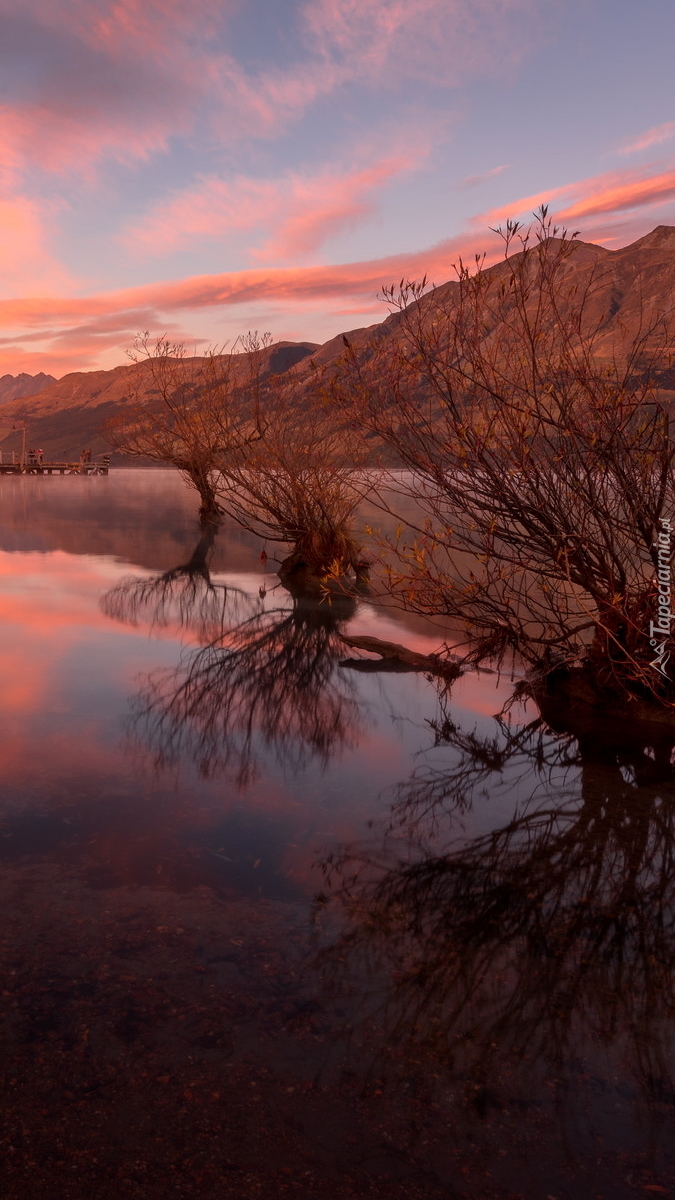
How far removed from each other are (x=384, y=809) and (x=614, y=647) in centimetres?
383

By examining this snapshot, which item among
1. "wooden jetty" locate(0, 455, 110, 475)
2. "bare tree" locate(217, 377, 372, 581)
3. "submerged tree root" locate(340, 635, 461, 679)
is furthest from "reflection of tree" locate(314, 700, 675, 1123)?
"wooden jetty" locate(0, 455, 110, 475)

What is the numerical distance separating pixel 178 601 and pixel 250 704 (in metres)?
7.32

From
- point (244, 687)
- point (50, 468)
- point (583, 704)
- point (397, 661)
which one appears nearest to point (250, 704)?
point (244, 687)

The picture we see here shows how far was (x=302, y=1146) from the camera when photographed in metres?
3.47

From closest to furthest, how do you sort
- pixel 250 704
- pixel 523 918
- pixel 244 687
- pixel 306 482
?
pixel 523 918 → pixel 250 704 → pixel 244 687 → pixel 306 482

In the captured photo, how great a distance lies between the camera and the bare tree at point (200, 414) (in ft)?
77.3

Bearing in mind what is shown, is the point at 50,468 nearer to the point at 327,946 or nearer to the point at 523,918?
the point at 523,918

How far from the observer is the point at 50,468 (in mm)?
76625

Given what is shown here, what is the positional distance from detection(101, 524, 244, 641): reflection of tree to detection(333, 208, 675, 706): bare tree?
18.1ft

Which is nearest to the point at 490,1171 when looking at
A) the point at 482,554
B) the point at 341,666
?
the point at 482,554

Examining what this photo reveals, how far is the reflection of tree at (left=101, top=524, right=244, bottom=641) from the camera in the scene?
1498 centimetres

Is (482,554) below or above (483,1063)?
above

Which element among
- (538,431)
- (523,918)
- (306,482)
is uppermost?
(538,431)

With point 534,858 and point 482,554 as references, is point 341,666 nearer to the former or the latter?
point 482,554
